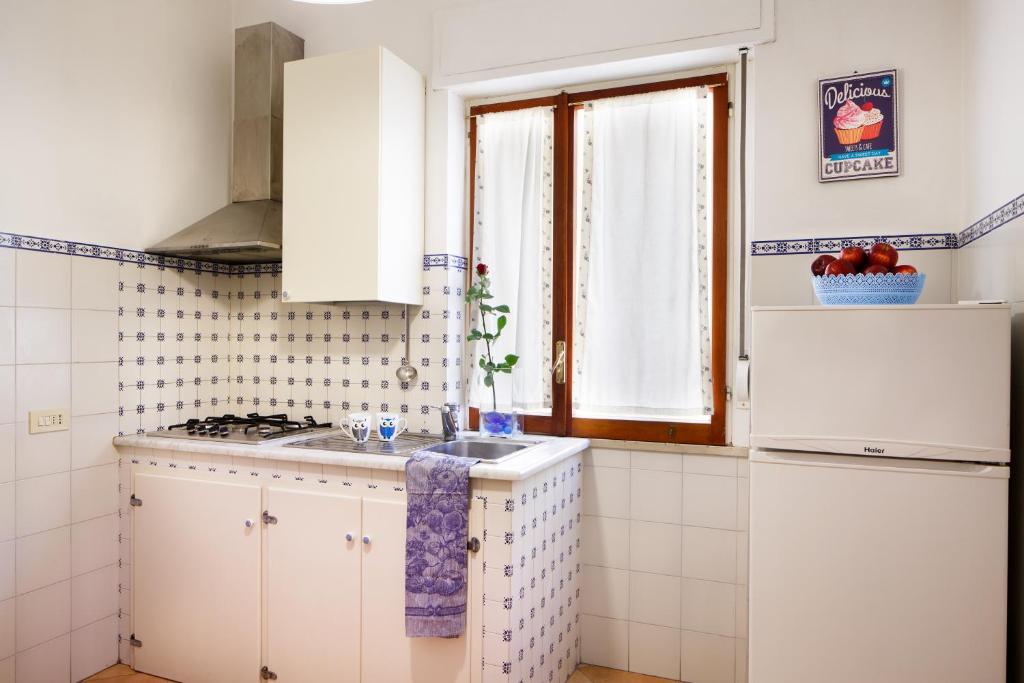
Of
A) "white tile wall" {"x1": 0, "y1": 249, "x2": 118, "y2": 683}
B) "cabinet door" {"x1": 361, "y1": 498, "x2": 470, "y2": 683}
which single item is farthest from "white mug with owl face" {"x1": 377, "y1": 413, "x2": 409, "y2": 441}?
"white tile wall" {"x1": 0, "y1": 249, "x2": 118, "y2": 683}

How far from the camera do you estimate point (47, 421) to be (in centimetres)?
236

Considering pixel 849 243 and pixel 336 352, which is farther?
pixel 336 352

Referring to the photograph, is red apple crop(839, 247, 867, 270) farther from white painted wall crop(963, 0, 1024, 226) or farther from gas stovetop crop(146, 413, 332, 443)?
gas stovetop crop(146, 413, 332, 443)

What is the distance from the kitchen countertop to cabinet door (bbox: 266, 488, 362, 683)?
0.13 m

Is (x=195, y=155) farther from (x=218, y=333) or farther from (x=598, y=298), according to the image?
(x=598, y=298)

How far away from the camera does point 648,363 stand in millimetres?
2625

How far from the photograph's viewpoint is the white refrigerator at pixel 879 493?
1.62 m

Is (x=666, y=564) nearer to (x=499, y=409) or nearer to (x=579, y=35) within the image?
(x=499, y=409)

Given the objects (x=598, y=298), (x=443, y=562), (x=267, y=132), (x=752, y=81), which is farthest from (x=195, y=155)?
(x=752, y=81)

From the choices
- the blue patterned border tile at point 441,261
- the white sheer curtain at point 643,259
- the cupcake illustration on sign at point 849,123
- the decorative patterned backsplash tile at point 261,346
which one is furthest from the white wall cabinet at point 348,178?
the cupcake illustration on sign at point 849,123

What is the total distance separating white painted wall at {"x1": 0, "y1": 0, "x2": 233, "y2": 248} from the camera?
228cm

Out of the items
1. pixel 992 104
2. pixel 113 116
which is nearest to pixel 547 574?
pixel 992 104

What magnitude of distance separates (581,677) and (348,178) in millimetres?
2135

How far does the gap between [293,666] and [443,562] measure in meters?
0.76
